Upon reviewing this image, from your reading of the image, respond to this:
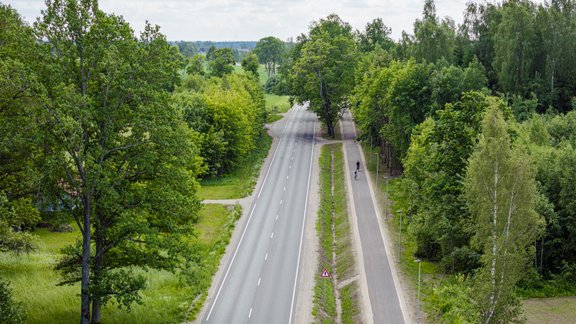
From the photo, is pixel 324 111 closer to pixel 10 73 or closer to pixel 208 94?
pixel 208 94

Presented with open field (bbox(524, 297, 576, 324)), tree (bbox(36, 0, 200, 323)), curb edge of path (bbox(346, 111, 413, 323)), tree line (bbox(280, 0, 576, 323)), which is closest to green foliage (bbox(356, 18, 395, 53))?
tree line (bbox(280, 0, 576, 323))

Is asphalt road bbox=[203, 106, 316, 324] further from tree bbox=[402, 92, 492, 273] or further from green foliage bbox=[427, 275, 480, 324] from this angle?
tree bbox=[402, 92, 492, 273]

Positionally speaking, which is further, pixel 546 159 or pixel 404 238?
pixel 404 238

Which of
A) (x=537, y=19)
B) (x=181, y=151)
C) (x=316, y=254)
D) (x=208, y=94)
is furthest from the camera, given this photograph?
(x=208, y=94)

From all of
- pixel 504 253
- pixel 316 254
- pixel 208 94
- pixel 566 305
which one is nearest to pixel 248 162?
pixel 208 94

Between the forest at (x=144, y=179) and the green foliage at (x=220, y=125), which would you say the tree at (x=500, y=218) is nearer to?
the forest at (x=144, y=179)

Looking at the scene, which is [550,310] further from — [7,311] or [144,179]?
[7,311]

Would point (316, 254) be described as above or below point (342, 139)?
below
